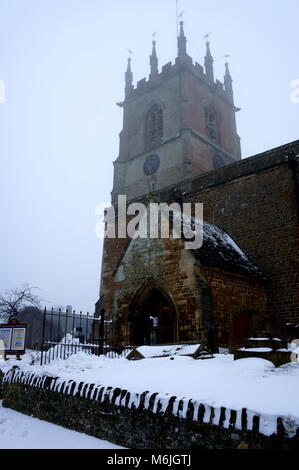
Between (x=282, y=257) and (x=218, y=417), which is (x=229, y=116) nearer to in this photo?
(x=282, y=257)

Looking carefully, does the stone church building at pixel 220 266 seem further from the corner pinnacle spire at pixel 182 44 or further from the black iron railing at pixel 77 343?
the corner pinnacle spire at pixel 182 44

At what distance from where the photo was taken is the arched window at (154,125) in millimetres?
33156

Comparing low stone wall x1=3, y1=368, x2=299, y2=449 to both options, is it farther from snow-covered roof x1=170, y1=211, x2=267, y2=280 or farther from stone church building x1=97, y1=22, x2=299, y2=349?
snow-covered roof x1=170, y1=211, x2=267, y2=280

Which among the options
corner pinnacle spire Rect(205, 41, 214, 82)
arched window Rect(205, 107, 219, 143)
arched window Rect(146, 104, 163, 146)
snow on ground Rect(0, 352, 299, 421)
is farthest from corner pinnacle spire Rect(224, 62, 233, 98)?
snow on ground Rect(0, 352, 299, 421)

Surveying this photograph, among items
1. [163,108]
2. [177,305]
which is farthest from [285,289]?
[163,108]

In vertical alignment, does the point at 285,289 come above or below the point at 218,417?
above

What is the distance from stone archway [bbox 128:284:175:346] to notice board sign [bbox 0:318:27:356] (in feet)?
11.1

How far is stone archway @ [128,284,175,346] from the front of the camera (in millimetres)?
11611

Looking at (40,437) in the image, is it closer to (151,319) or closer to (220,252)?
(151,319)

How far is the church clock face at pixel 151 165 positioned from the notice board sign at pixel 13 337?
22448 mm

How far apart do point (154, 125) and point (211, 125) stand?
5.56m

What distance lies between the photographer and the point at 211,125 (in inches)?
1372

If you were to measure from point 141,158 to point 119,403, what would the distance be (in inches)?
1171

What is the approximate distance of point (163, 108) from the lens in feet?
109
